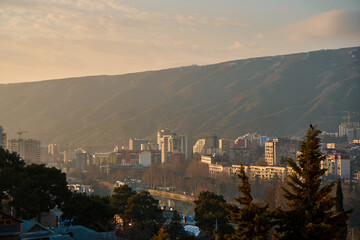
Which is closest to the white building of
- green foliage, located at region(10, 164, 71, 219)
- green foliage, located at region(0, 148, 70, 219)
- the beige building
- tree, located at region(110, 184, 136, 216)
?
the beige building

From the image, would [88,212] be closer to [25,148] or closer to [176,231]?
[176,231]

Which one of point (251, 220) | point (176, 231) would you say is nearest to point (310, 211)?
point (251, 220)

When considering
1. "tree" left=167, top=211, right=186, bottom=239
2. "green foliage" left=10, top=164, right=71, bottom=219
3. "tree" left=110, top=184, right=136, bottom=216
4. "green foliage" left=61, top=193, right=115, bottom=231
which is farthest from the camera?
"tree" left=110, top=184, right=136, bottom=216

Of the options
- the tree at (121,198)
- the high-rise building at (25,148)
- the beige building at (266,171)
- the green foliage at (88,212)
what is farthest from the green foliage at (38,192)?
the high-rise building at (25,148)

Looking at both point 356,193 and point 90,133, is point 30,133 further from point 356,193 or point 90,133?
point 356,193

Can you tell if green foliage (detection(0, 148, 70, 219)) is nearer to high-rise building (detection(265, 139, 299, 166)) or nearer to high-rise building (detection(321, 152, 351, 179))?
high-rise building (detection(321, 152, 351, 179))

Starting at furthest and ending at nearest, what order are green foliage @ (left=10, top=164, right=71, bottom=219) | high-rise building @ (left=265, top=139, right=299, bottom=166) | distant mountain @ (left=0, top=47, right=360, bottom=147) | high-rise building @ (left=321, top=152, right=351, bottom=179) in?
distant mountain @ (left=0, top=47, right=360, bottom=147) < high-rise building @ (left=265, top=139, right=299, bottom=166) < high-rise building @ (left=321, top=152, right=351, bottom=179) < green foliage @ (left=10, top=164, right=71, bottom=219)
